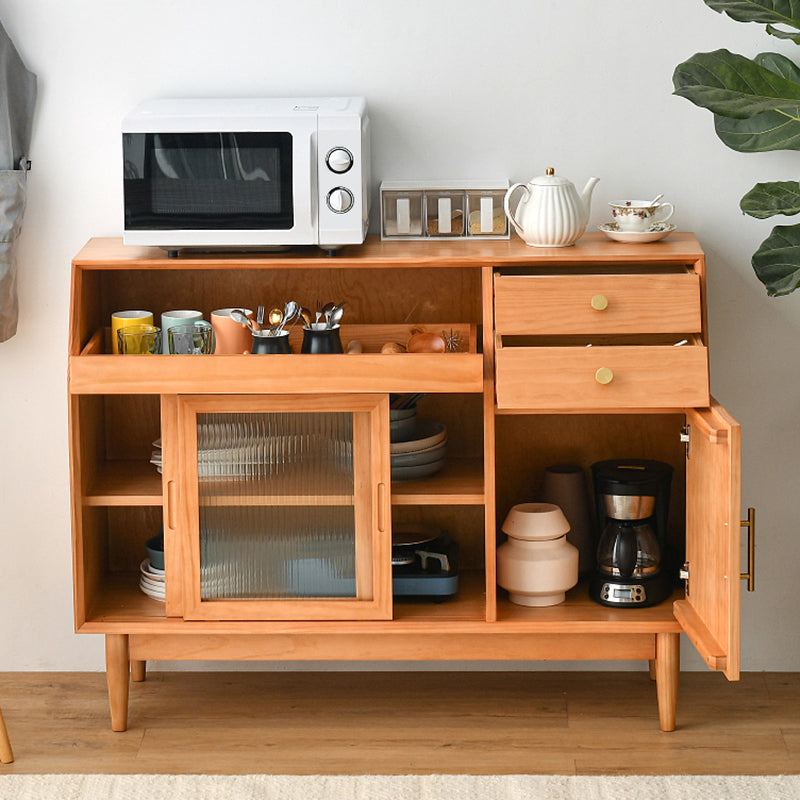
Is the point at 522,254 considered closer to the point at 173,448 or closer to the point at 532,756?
the point at 173,448

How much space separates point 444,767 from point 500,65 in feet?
4.83

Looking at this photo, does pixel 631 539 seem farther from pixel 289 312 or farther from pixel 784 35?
pixel 784 35

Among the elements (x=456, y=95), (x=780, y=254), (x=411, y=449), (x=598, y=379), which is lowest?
(x=411, y=449)

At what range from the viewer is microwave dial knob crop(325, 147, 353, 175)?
2234 mm

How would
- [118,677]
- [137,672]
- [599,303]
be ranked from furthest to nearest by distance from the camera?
[137,672] < [118,677] < [599,303]

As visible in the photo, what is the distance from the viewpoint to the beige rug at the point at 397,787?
218cm

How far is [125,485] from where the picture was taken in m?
2.45

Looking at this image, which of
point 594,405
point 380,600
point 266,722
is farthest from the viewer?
point 266,722

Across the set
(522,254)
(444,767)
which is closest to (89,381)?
(522,254)

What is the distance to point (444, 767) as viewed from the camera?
230 cm

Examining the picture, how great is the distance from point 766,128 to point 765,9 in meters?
0.24

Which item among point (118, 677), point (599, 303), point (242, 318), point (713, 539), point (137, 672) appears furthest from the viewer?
point (137, 672)

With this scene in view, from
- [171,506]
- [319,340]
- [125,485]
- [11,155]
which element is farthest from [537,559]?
[11,155]

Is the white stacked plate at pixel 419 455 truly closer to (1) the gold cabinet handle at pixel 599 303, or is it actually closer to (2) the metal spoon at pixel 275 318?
(2) the metal spoon at pixel 275 318
